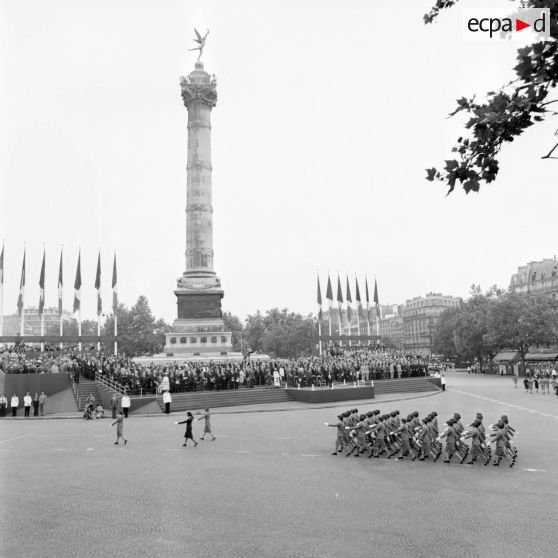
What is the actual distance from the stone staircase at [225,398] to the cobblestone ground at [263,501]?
372 inches

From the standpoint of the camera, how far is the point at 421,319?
135 metres

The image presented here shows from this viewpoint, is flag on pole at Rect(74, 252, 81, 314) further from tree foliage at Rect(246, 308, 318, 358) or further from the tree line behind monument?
tree foliage at Rect(246, 308, 318, 358)

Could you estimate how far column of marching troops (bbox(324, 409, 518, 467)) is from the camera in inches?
551

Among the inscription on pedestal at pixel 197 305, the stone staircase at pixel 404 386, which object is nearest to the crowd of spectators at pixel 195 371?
the stone staircase at pixel 404 386

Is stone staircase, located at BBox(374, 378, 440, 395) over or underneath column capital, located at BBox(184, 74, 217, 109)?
underneath

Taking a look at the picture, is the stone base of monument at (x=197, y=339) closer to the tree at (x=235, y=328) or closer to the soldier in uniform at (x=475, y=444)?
the soldier in uniform at (x=475, y=444)

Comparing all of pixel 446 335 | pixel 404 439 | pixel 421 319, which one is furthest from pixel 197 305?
pixel 421 319

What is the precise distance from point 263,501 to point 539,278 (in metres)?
98.1

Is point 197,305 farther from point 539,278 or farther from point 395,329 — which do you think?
point 395,329

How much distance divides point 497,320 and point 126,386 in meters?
40.5

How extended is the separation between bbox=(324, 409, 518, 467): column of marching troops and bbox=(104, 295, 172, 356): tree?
6284 centimetres

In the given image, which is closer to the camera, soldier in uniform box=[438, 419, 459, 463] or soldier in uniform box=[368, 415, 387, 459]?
soldier in uniform box=[438, 419, 459, 463]

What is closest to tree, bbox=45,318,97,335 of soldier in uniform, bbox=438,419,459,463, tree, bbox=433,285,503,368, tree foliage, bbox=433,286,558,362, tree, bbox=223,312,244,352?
tree, bbox=223,312,244,352

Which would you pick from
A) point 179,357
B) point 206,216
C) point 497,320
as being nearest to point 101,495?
point 179,357
